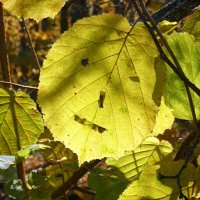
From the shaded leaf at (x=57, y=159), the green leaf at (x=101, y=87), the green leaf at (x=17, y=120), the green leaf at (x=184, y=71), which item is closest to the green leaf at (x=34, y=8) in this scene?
the green leaf at (x=101, y=87)

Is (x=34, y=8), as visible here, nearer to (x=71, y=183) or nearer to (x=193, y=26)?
(x=193, y=26)

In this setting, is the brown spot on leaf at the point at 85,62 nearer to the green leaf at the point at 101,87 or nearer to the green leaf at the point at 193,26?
the green leaf at the point at 101,87

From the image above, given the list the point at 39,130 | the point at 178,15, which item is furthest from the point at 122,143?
the point at 178,15

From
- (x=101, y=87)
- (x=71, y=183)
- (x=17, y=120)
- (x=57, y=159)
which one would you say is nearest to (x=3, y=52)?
(x=17, y=120)

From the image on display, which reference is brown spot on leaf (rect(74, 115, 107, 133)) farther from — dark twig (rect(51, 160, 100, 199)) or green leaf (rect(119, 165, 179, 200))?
dark twig (rect(51, 160, 100, 199))

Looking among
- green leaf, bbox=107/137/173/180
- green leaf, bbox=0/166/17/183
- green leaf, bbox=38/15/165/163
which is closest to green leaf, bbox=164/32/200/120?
green leaf, bbox=38/15/165/163
